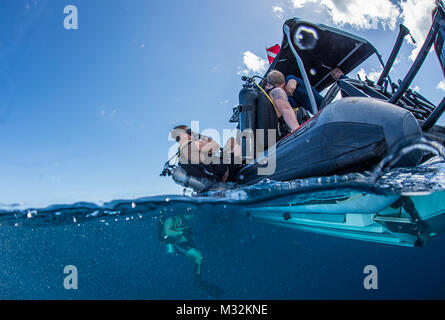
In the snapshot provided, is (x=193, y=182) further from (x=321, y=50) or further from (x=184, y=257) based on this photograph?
(x=321, y=50)

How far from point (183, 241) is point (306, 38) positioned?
4.93 meters

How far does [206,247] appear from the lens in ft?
17.6

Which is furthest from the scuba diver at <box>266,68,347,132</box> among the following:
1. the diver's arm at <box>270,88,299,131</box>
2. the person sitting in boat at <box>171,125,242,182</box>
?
the person sitting in boat at <box>171,125,242,182</box>

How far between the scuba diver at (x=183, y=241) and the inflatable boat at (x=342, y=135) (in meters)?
1.35

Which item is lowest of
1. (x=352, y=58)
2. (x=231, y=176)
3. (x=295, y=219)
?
(x=295, y=219)

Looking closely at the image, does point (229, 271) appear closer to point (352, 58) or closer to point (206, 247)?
point (206, 247)

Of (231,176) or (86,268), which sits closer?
(231,176)

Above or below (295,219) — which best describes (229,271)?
below

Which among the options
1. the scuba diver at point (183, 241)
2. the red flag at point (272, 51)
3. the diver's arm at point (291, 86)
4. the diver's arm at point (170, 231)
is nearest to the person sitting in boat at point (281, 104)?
the diver's arm at point (291, 86)

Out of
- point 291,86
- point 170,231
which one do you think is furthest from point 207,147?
point 170,231

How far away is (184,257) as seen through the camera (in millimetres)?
5457

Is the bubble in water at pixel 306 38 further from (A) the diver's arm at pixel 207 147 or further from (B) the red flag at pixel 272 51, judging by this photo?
(A) the diver's arm at pixel 207 147
